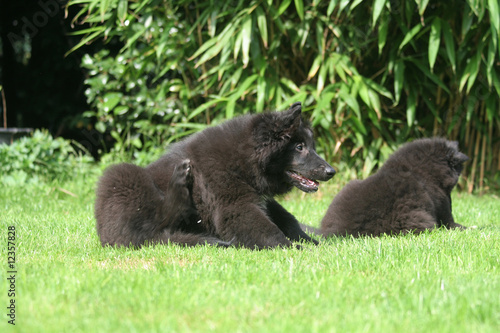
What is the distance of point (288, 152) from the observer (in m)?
3.91

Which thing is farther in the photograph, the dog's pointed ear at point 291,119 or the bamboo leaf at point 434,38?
the bamboo leaf at point 434,38

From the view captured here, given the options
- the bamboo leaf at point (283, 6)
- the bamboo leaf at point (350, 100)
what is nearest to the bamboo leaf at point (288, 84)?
the bamboo leaf at point (350, 100)

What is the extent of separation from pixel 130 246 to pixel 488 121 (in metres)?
5.08

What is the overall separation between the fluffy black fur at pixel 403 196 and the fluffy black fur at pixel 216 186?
1.55 ft

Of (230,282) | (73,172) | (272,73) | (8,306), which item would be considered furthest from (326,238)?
(73,172)

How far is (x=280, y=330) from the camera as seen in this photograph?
2012 mm

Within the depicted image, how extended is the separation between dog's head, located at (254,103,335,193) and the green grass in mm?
510

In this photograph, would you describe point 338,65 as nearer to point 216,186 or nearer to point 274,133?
point 274,133

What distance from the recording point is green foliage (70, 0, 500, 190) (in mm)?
5941

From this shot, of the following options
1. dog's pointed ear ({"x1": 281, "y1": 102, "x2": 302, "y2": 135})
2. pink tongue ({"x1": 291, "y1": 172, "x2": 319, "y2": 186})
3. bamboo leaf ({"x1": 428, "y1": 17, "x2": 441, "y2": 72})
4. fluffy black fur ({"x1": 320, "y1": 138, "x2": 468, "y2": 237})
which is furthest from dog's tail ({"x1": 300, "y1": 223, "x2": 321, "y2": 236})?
bamboo leaf ({"x1": 428, "y1": 17, "x2": 441, "y2": 72})

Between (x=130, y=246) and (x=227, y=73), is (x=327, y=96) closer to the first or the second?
(x=227, y=73)

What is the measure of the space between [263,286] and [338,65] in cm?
398

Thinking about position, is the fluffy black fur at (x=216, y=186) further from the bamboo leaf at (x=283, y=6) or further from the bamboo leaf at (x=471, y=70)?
the bamboo leaf at (x=471, y=70)

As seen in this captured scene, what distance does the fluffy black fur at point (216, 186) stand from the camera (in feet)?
12.0
